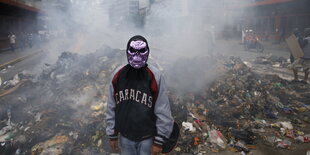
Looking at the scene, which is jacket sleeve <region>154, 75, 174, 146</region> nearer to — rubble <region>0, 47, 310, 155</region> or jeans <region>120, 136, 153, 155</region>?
jeans <region>120, 136, 153, 155</region>

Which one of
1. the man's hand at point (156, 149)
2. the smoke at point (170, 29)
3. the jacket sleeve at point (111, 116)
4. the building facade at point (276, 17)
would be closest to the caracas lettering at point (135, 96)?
the jacket sleeve at point (111, 116)

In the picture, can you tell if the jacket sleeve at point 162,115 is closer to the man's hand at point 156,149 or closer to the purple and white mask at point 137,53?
the man's hand at point 156,149

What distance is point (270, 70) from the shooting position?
8234 mm

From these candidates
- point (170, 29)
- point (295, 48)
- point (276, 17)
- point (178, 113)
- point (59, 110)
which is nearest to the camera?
point (178, 113)

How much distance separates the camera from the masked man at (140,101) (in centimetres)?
161

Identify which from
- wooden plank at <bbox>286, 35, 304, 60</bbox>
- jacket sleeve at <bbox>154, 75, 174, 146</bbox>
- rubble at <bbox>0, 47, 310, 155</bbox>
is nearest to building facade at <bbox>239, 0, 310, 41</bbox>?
wooden plank at <bbox>286, 35, 304, 60</bbox>

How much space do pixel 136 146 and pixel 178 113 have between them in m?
2.25

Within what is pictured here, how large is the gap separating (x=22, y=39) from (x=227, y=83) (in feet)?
53.2

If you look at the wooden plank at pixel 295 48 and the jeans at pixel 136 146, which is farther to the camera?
the wooden plank at pixel 295 48

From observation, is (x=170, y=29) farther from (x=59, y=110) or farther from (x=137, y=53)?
(x=137, y=53)

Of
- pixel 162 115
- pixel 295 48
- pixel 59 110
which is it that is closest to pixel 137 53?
pixel 162 115

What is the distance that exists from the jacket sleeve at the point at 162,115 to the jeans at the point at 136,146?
0.35 ft

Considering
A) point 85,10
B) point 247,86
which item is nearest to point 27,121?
point 247,86

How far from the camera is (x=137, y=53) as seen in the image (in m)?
1.60
